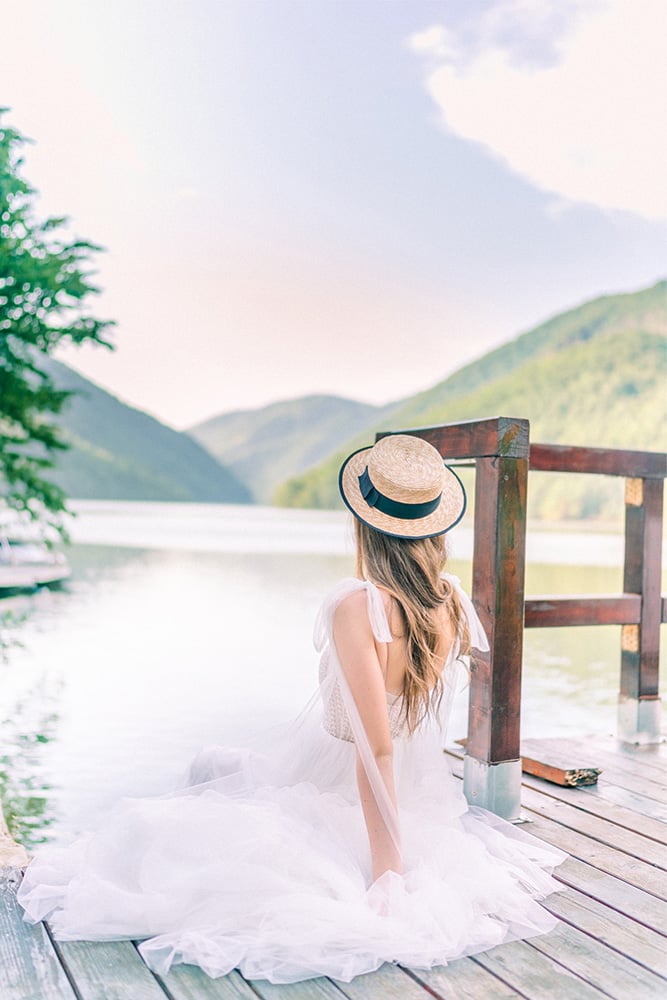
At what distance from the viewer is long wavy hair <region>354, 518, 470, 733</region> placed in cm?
213

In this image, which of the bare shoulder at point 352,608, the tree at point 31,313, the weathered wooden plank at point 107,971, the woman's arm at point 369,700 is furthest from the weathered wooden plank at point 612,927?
the tree at point 31,313

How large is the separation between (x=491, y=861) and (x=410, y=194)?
271 feet

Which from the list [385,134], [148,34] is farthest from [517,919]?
[385,134]

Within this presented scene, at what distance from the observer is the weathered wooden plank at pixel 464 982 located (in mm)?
1768

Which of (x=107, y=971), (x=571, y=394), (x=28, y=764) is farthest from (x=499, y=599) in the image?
(x=571, y=394)

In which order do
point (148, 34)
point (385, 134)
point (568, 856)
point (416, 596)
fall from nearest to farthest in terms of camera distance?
point (416, 596)
point (568, 856)
point (148, 34)
point (385, 134)

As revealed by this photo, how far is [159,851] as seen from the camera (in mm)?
2000

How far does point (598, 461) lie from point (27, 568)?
15137mm

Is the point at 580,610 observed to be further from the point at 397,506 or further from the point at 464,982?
the point at 464,982

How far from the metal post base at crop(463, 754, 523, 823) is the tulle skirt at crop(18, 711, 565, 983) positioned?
1.40 ft

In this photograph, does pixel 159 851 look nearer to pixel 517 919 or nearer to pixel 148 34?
pixel 517 919

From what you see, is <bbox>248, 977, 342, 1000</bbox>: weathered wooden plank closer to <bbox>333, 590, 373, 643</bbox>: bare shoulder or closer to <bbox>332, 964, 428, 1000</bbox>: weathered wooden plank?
<bbox>332, 964, 428, 1000</bbox>: weathered wooden plank

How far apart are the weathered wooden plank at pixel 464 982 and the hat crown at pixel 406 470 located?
0.97 metres

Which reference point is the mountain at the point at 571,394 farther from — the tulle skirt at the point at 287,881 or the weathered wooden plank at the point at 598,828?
the tulle skirt at the point at 287,881
